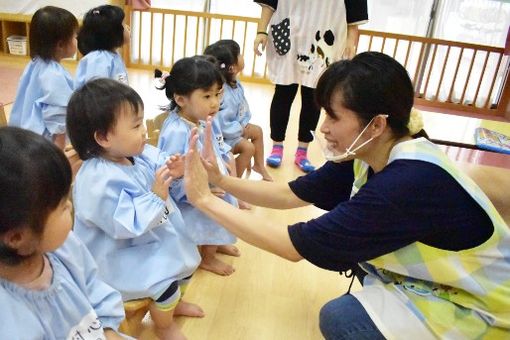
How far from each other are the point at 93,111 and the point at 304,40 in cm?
170

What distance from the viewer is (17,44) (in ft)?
16.5

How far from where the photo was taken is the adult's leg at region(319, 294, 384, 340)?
3.61ft

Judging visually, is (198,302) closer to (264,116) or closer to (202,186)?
(202,186)

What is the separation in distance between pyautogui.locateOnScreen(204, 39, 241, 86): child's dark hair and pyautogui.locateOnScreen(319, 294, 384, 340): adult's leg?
131cm

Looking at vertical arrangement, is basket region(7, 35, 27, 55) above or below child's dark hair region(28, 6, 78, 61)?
below

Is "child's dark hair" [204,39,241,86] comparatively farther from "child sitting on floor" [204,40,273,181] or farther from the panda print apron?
the panda print apron

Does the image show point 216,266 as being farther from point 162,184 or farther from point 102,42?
point 102,42

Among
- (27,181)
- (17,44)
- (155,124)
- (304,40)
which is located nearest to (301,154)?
(304,40)

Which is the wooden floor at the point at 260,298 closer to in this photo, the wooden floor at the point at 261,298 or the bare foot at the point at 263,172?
the wooden floor at the point at 261,298

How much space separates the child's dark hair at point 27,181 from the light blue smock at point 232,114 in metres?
1.45

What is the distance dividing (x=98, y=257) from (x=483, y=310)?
948mm

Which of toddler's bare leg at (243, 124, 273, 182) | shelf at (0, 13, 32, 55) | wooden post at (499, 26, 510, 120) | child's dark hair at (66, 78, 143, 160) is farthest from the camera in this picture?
shelf at (0, 13, 32, 55)

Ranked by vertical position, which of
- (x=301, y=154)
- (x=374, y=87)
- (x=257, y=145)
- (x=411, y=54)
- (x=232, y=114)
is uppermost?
(x=374, y=87)

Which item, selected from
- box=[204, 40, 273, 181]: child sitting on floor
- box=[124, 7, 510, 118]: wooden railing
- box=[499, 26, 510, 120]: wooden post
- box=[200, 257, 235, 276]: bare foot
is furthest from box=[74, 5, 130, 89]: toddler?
box=[499, 26, 510, 120]: wooden post
